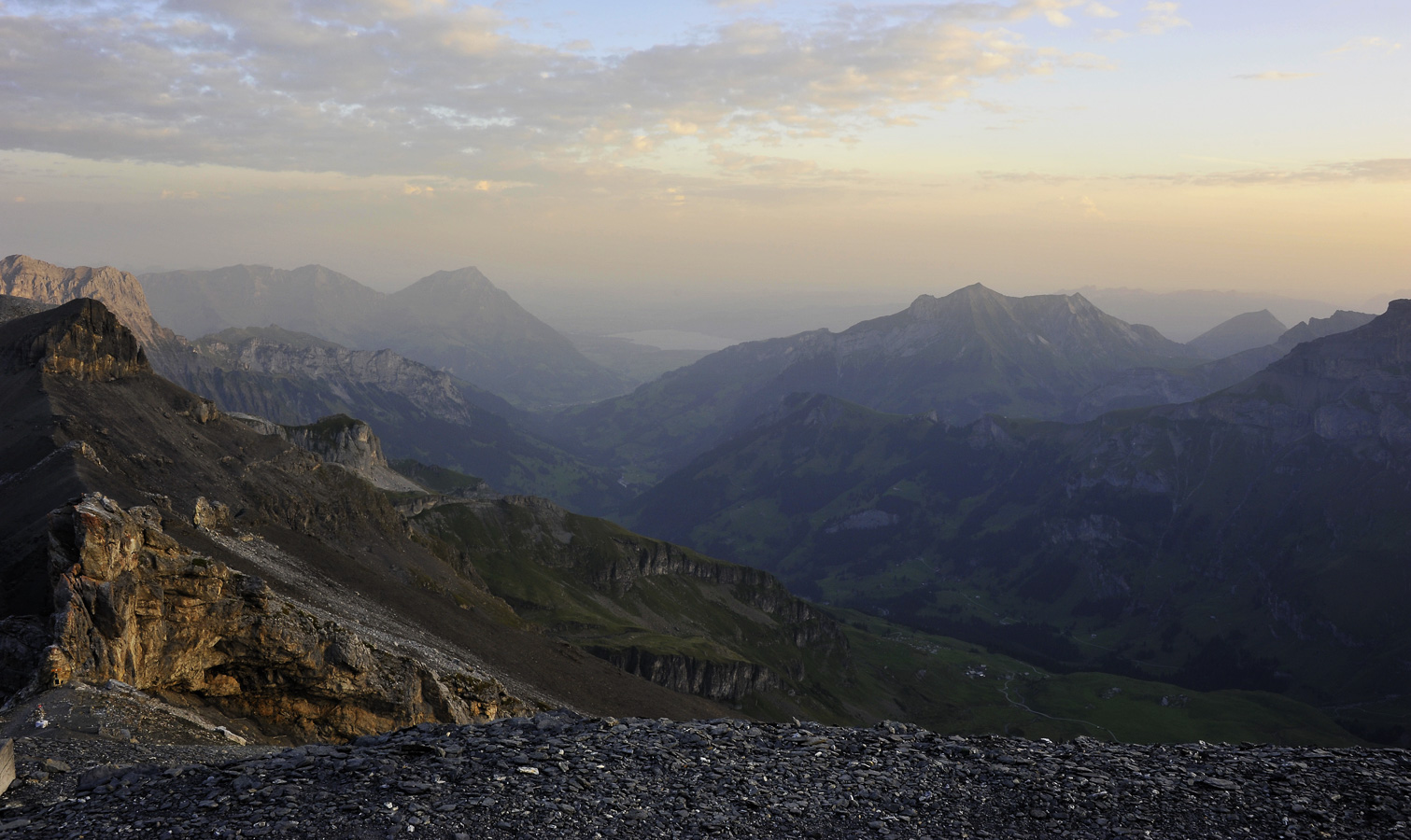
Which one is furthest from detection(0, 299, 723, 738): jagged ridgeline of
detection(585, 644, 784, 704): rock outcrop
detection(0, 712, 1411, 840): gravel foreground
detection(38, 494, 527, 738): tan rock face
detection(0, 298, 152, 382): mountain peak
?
detection(0, 712, 1411, 840): gravel foreground

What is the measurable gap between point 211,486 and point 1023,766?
99.8 meters

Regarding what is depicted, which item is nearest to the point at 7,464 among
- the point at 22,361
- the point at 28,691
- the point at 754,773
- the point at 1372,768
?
the point at 22,361

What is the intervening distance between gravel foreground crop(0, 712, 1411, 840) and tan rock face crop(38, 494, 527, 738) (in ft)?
64.1

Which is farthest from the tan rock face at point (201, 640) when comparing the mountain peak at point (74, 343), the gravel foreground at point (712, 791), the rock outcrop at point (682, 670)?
the rock outcrop at point (682, 670)

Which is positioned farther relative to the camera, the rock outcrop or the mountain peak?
the rock outcrop

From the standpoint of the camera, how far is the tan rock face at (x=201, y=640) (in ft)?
150

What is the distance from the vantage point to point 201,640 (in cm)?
5322

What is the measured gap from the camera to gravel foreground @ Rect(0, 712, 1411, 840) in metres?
24.5

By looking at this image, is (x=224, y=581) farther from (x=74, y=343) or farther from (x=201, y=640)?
(x=74, y=343)

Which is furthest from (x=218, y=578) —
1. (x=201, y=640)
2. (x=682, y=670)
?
(x=682, y=670)

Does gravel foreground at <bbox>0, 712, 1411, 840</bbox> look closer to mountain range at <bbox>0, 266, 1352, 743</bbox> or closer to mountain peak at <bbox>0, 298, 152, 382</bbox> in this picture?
mountain range at <bbox>0, 266, 1352, 743</bbox>

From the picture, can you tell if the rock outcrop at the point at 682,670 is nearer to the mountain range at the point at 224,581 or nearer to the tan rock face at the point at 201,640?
the mountain range at the point at 224,581

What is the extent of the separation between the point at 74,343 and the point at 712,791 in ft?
373

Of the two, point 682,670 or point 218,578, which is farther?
point 682,670
